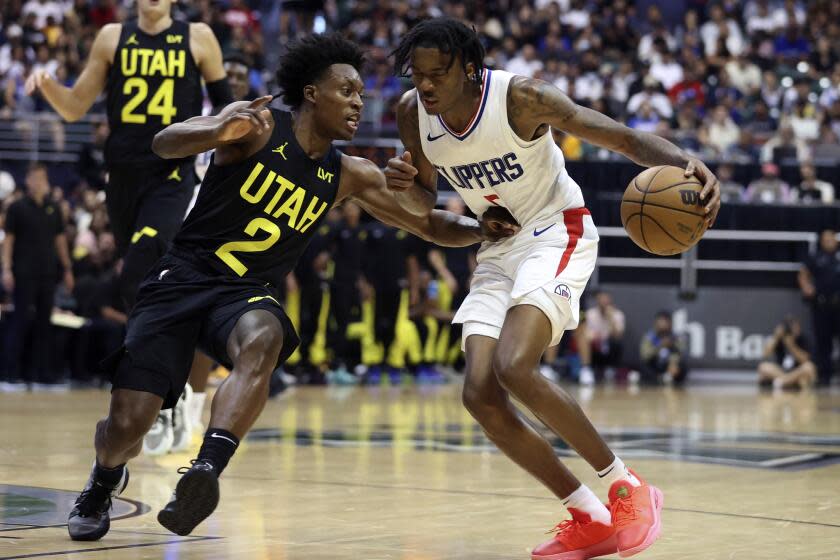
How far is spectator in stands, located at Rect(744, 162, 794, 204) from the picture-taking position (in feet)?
55.1

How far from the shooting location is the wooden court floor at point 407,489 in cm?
448

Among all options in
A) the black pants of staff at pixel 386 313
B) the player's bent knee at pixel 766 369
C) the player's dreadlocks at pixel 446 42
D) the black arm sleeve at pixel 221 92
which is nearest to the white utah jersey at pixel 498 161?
the player's dreadlocks at pixel 446 42

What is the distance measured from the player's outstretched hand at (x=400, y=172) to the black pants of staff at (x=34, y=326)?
873 cm

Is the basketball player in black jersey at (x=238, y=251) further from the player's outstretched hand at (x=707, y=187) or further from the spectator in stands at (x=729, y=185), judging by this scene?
the spectator in stands at (x=729, y=185)

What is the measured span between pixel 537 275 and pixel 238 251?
3.72 ft

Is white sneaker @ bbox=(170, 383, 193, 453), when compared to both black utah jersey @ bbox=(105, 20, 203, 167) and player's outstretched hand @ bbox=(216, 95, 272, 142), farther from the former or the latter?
player's outstretched hand @ bbox=(216, 95, 272, 142)

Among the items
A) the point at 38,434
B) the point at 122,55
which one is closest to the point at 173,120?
the point at 122,55

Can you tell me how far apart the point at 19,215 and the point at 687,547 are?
32.2 ft

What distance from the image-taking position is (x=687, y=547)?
15.0 feet

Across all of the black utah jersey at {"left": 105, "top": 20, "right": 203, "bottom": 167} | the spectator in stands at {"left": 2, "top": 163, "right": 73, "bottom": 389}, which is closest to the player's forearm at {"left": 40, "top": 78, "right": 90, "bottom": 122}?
the black utah jersey at {"left": 105, "top": 20, "right": 203, "bottom": 167}

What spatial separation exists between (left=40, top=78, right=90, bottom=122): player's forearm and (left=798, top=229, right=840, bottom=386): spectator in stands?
36.4ft

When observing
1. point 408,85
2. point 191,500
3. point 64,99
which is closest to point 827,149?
point 408,85

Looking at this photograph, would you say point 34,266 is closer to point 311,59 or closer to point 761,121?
point 311,59

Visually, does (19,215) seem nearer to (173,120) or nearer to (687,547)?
(173,120)
